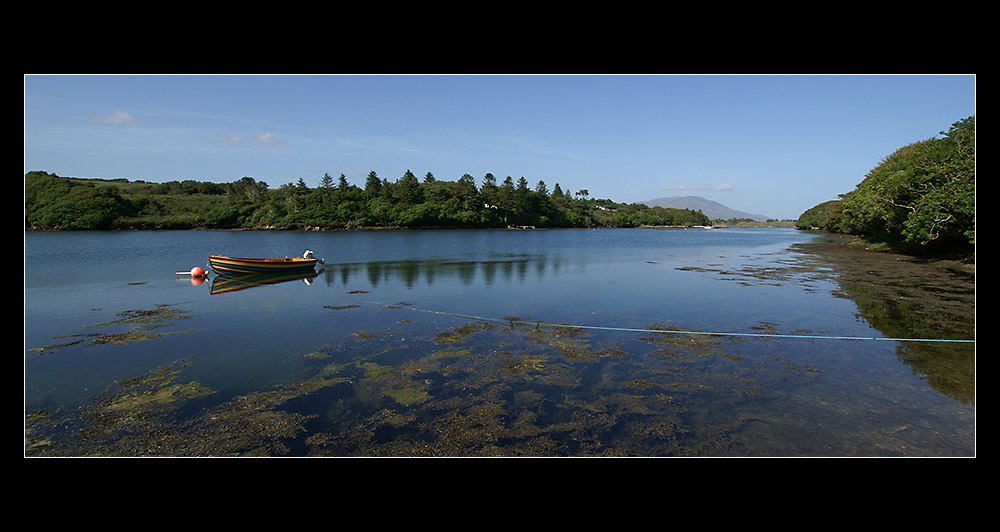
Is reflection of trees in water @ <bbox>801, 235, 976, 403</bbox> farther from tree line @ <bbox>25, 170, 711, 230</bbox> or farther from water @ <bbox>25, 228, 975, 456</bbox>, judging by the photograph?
tree line @ <bbox>25, 170, 711, 230</bbox>

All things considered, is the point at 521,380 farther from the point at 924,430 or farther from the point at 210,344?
the point at 210,344

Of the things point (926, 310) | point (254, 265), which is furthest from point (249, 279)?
point (926, 310)

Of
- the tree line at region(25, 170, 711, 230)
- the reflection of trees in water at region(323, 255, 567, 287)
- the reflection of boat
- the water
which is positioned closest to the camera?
the water

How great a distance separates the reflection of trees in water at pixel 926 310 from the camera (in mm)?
9500

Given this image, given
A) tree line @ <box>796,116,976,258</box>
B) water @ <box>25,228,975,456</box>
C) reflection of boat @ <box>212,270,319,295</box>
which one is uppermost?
tree line @ <box>796,116,976,258</box>

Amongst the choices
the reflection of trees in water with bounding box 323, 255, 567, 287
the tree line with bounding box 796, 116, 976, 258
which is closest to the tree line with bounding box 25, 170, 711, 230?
the reflection of trees in water with bounding box 323, 255, 567, 287

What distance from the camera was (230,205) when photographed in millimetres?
128875

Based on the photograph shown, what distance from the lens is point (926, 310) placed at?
1545cm

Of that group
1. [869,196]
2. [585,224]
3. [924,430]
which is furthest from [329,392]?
[585,224]

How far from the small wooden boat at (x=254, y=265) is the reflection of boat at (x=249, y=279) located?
228 mm

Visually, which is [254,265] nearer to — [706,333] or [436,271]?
[436,271]

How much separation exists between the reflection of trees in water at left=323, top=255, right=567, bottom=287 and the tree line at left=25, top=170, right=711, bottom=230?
287ft

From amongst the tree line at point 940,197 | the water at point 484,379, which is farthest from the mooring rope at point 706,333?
the tree line at point 940,197

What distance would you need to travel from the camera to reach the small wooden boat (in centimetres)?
2466
